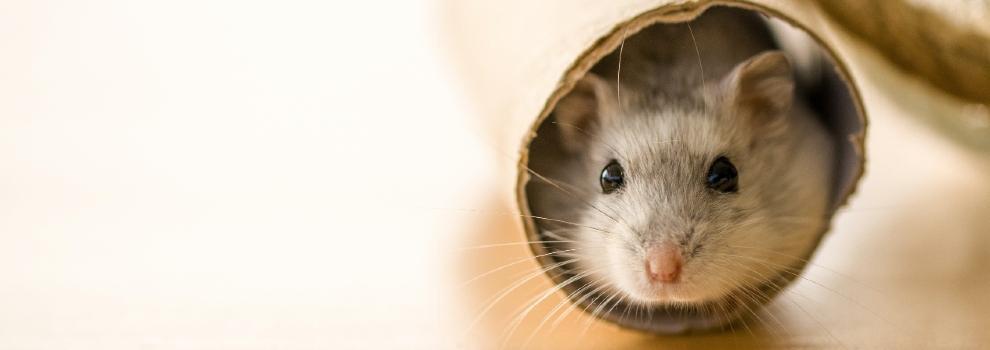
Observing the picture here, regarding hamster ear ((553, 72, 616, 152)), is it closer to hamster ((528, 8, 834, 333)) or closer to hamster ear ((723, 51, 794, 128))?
hamster ((528, 8, 834, 333))

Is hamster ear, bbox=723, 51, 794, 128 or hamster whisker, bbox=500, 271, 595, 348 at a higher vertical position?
hamster ear, bbox=723, 51, 794, 128

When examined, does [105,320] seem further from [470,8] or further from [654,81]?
[654,81]

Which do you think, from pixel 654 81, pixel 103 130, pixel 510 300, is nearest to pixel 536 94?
pixel 654 81

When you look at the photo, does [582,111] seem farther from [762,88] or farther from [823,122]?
[823,122]

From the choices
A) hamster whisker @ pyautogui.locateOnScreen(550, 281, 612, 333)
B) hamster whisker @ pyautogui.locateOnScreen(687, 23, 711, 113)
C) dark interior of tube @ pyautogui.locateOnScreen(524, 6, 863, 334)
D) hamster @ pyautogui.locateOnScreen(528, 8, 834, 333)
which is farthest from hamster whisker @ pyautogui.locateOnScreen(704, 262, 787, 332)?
hamster whisker @ pyautogui.locateOnScreen(687, 23, 711, 113)

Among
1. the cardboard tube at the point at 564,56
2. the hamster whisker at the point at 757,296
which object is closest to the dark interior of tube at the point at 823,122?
the cardboard tube at the point at 564,56

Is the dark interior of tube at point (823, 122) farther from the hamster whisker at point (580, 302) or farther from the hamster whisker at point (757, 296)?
the hamster whisker at point (757, 296)

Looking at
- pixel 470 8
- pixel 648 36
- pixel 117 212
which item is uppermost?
pixel 470 8

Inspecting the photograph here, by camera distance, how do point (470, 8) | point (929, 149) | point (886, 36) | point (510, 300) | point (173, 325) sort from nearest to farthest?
point (886, 36) → point (173, 325) → point (510, 300) → point (470, 8) → point (929, 149)

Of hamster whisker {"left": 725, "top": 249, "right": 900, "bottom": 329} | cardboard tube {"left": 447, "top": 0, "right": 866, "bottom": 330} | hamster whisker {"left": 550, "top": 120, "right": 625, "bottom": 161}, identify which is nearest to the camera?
cardboard tube {"left": 447, "top": 0, "right": 866, "bottom": 330}
